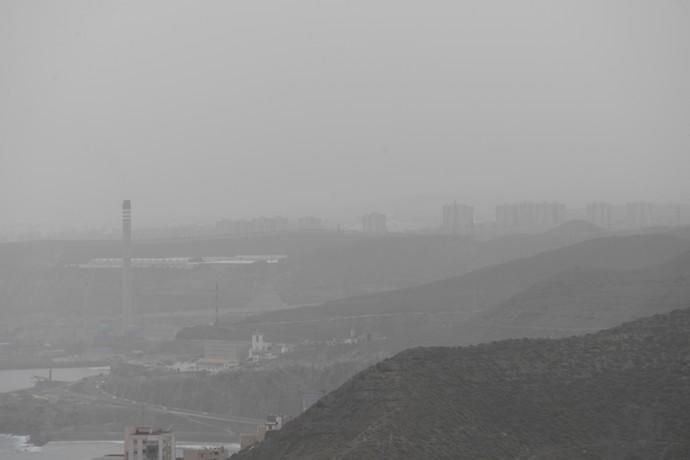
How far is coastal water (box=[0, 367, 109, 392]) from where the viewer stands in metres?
43.7

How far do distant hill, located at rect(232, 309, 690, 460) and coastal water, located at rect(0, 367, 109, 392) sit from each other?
24.8 meters

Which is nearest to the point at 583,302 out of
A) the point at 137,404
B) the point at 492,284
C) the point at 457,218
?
the point at 137,404

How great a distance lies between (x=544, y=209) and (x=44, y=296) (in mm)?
22452

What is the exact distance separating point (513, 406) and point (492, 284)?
2992 cm

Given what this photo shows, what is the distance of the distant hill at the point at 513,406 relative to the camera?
53.3 ft

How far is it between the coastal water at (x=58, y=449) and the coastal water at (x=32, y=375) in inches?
341

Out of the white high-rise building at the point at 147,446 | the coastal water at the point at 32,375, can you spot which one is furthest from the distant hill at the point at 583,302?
the white high-rise building at the point at 147,446

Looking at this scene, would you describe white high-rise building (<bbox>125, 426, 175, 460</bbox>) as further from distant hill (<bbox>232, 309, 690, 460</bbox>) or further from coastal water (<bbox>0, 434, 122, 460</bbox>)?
coastal water (<bbox>0, 434, 122, 460</bbox>)

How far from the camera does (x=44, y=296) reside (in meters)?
68.3

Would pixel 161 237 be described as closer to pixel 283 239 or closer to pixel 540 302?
pixel 283 239

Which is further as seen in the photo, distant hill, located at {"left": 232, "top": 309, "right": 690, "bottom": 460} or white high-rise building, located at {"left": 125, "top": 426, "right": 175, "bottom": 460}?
white high-rise building, located at {"left": 125, "top": 426, "right": 175, "bottom": 460}

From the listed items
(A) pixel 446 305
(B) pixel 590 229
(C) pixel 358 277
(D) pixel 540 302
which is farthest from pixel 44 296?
(D) pixel 540 302

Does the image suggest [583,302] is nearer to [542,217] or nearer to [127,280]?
[127,280]

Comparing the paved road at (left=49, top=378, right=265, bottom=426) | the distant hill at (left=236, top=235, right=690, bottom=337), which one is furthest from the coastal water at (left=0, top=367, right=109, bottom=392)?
the distant hill at (left=236, top=235, right=690, bottom=337)
